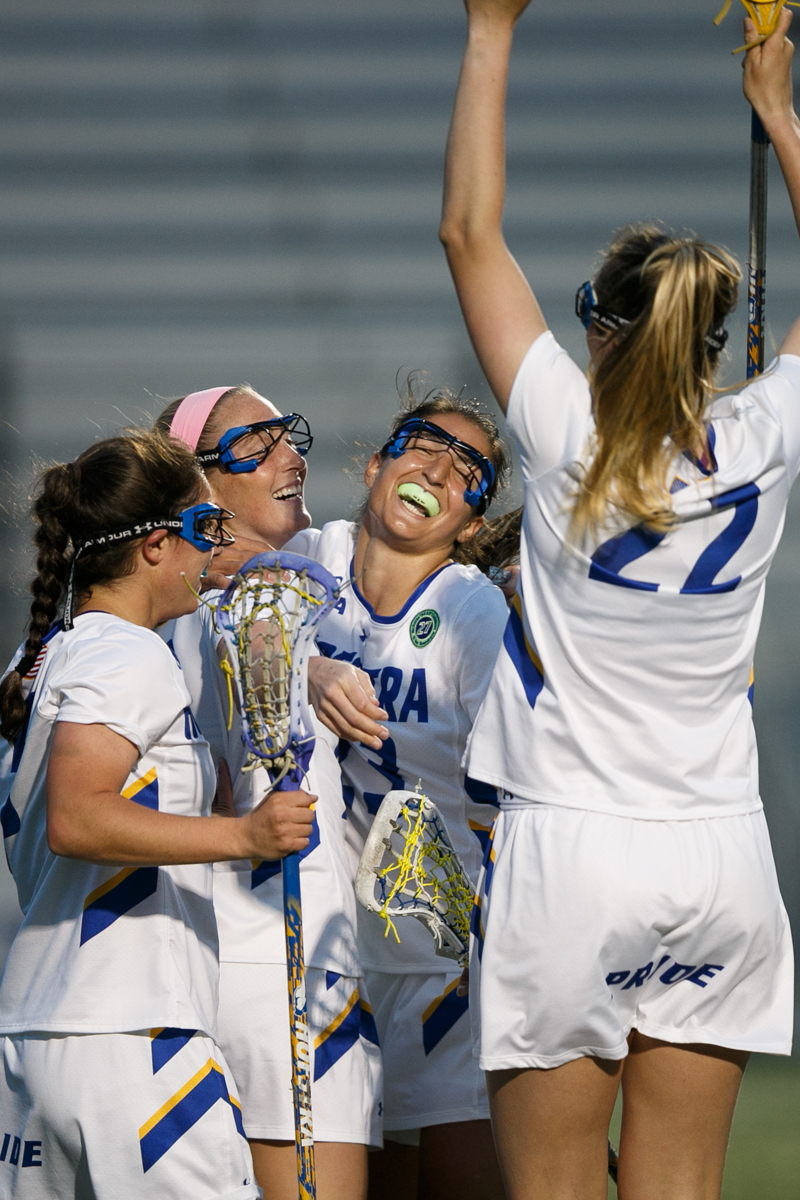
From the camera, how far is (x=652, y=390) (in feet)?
5.32

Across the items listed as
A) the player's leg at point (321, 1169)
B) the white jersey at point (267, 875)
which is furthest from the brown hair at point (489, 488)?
the player's leg at point (321, 1169)

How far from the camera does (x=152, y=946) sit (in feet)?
6.49

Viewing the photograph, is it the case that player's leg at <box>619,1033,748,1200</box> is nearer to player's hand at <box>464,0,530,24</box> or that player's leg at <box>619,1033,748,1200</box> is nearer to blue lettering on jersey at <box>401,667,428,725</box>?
blue lettering on jersey at <box>401,667,428,725</box>

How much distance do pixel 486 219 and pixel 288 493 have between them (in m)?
1.19

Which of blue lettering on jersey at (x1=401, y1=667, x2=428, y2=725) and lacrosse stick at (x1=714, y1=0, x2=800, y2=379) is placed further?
blue lettering on jersey at (x1=401, y1=667, x2=428, y2=725)

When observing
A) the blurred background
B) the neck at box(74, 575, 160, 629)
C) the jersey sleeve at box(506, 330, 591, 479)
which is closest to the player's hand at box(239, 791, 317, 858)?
the neck at box(74, 575, 160, 629)

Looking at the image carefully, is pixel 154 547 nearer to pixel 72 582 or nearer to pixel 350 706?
pixel 72 582

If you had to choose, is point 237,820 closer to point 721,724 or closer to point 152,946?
point 152,946

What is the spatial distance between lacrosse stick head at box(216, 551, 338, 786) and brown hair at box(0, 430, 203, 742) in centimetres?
23

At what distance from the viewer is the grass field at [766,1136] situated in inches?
157

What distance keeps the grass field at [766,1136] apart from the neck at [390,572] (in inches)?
93.2

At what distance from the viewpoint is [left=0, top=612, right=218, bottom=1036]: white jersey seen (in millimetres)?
1901

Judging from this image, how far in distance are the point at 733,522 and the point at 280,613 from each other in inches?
27.8

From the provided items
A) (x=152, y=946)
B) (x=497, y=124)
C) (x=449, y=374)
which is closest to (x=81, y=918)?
(x=152, y=946)
